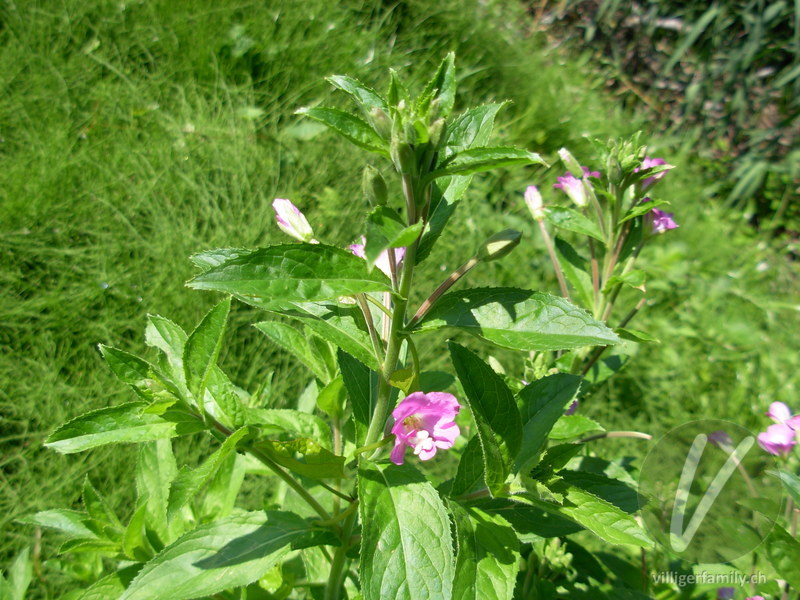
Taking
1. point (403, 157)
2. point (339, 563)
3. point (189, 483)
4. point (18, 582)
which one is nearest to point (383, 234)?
point (403, 157)

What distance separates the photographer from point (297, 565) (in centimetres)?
162

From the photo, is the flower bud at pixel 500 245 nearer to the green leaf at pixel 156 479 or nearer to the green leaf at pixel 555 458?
the green leaf at pixel 555 458

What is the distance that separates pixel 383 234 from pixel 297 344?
589mm

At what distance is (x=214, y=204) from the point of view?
2912 mm

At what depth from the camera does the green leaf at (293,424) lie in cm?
115

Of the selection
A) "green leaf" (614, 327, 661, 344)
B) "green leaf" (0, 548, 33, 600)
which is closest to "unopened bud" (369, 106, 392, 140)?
"green leaf" (614, 327, 661, 344)

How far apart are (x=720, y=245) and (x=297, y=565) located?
363 centimetres

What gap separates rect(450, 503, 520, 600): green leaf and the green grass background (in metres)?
1.67

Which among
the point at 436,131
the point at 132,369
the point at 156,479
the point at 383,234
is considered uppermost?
the point at 436,131

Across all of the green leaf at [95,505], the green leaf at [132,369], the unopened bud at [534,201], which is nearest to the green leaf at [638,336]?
the unopened bud at [534,201]

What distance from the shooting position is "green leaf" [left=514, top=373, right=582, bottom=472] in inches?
40.8

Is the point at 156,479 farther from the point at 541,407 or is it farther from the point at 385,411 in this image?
the point at 541,407

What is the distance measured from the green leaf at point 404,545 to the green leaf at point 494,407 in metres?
0.12

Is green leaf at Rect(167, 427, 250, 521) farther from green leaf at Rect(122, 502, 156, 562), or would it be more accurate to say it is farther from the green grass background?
the green grass background
